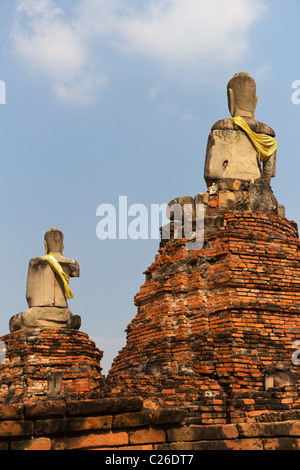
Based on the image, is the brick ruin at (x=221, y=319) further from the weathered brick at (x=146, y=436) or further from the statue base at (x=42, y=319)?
the statue base at (x=42, y=319)

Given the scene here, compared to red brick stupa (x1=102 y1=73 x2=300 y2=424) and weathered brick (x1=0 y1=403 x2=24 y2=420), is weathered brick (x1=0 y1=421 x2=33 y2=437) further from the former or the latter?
red brick stupa (x1=102 y1=73 x2=300 y2=424)

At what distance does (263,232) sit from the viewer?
1373 cm

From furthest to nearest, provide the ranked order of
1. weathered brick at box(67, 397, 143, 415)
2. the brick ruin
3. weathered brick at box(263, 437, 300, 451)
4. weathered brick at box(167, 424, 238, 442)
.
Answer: the brick ruin < weathered brick at box(263, 437, 300, 451) < weathered brick at box(167, 424, 238, 442) < weathered brick at box(67, 397, 143, 415)

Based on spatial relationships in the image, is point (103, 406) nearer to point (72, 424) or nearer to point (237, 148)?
point (72, 424)

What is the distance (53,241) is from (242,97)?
717 cm

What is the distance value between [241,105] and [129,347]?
19.1 ft

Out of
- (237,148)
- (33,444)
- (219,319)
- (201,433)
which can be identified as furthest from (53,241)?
(33,444)

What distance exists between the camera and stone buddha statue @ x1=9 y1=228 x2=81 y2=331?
18.6 meters

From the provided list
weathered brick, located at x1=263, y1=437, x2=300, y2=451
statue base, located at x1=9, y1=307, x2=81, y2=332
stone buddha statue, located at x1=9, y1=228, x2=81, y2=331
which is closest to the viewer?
weathered brick, located at x1=263, y1=437, x2=300, y2=451

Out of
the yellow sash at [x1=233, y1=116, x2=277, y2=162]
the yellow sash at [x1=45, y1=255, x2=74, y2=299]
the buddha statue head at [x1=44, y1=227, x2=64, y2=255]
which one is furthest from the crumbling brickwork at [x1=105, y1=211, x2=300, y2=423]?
the buddha statue head at [x1=44, y1=227, x2=64, y2=255]

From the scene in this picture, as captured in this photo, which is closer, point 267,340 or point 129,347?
point 267,340

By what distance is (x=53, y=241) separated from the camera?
19.9m
